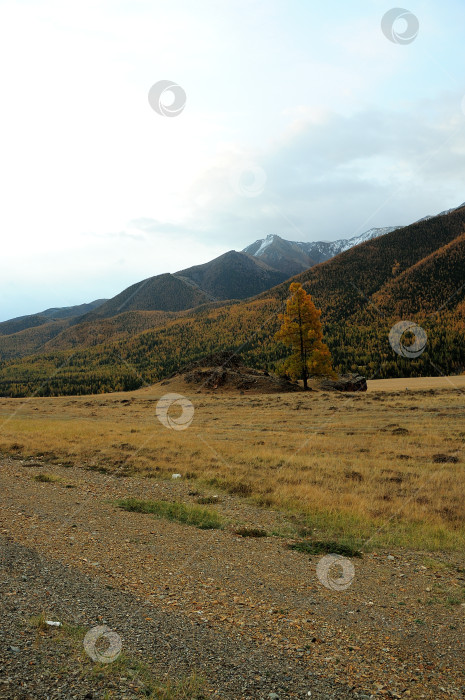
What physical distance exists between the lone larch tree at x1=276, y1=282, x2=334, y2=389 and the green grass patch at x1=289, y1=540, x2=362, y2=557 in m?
33.1

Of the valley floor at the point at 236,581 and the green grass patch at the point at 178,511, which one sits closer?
the valley floor at the point at 236,581

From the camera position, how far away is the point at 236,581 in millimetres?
6629

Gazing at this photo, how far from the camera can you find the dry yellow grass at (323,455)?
9867mm

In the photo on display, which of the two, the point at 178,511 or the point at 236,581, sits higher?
the point at 236,581

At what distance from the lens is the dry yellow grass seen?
9867mm

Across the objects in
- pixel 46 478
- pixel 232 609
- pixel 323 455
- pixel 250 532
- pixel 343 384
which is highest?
pixel 232 609

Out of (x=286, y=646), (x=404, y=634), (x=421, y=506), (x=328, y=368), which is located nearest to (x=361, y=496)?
(x=421, y=506)

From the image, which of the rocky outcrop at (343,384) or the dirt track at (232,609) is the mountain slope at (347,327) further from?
the dirt track at (232,609)

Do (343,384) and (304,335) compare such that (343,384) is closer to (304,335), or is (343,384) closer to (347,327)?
(304,335)

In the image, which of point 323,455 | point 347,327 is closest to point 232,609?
point 323,455

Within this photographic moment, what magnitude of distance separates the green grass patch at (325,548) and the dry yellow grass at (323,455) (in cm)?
55

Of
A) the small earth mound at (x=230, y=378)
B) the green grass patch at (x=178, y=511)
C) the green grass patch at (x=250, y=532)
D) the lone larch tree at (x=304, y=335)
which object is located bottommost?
the small earth mound at (x=230, y=378)

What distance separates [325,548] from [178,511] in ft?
12.5

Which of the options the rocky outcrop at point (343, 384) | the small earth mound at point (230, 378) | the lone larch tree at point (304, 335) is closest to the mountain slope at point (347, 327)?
the rocky outcrop at point (343, 384)
